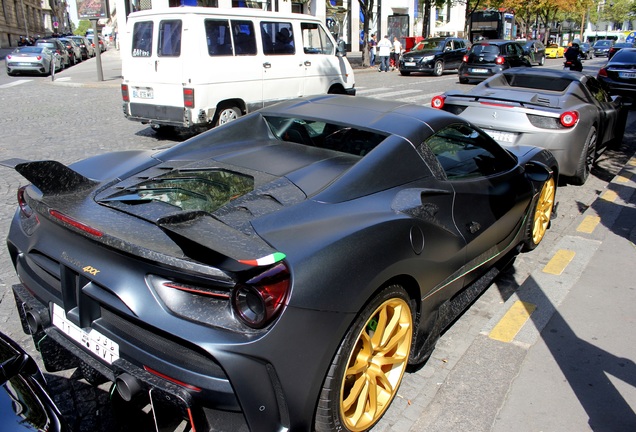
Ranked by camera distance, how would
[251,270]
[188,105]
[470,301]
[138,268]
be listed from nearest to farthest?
[251,270], [138,268], [470,301], [188,105]

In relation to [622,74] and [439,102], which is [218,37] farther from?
[622,74]

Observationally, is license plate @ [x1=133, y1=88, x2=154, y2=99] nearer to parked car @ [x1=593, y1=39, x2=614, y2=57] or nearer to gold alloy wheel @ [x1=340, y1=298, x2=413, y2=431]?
gold alloy wheel @ [x1=340, y1=298, x2=413, y2=431]

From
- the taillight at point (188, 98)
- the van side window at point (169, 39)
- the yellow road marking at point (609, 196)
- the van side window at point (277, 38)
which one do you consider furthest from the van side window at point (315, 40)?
the yellow road marking at point (609, 196)

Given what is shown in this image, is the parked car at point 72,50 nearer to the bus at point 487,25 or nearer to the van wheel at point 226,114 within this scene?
the van wheel at point 226,114

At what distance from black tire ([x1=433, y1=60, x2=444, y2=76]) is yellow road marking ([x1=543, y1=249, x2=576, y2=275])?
1988 centimetres

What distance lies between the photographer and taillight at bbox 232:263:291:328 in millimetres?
2062

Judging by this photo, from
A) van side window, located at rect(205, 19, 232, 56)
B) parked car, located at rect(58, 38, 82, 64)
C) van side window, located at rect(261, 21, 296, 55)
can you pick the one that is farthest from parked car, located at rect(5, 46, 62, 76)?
van side window, located at rect(205, 19, 232, 56)

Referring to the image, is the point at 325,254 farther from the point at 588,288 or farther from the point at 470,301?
the point at 588,288

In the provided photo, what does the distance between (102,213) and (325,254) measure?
1.10m

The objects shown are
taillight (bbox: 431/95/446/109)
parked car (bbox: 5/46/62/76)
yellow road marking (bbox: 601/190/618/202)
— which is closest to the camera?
yellow road marking (bbox: 601/190/618/202)

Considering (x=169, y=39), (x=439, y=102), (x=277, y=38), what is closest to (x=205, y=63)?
(x=169, y=39)

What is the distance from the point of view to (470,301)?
3586mm

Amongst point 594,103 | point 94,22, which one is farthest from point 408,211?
point 94,22

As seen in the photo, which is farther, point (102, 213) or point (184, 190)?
point (184, 190)
